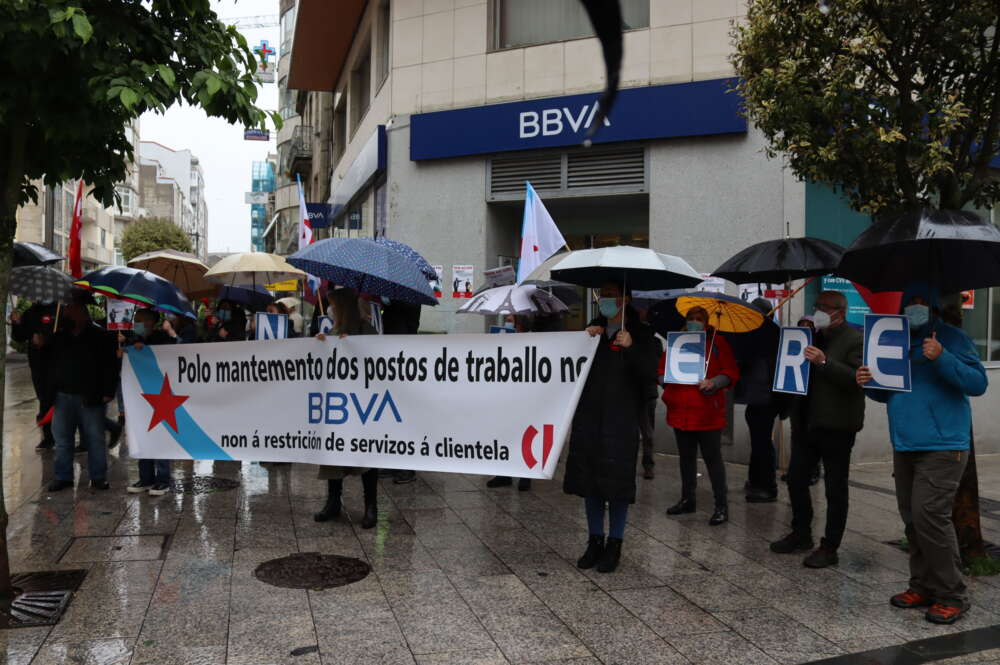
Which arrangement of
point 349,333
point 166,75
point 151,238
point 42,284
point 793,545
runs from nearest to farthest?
point 166,75 → point 793,545 → point 349,333 → point 42,284 → point 151,238

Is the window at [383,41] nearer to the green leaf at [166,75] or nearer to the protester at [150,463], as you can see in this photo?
the protester at [150,463]

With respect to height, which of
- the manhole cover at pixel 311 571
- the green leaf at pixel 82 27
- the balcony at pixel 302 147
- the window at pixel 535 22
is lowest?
the manhole cover at pixel 311 571

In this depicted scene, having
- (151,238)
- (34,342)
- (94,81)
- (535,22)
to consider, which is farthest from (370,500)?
(151,238)

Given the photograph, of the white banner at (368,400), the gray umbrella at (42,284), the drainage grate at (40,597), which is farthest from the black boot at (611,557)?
the gray umbrella at (42,284)

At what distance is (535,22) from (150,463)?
837 cm

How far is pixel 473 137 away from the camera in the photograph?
12.6 meters

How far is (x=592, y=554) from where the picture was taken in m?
5.70

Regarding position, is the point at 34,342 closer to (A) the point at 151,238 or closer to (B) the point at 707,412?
(B) the point at 707,412

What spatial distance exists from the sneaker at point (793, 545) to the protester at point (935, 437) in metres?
1.12

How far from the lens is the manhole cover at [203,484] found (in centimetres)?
804

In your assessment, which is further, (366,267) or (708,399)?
(708,399)

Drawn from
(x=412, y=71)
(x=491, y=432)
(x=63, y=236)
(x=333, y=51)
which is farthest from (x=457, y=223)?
(x=63, y=236)

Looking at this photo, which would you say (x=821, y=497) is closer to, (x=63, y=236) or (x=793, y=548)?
(x=793, y=548)

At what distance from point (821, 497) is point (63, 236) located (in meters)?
62.1
